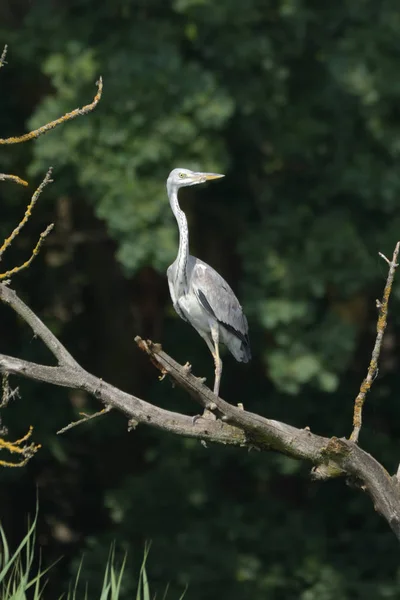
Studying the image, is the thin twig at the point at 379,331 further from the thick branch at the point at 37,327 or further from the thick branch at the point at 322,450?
the thick branch at the point at 37,327

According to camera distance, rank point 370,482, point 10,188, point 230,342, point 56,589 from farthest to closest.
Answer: point 56,589
point 10,188
point 230,342
point 370,482

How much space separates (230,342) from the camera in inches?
262

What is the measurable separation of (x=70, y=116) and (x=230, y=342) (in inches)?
111

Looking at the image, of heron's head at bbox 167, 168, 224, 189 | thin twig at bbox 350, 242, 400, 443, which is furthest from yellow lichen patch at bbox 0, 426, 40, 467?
heron's head at bbox 167, 168, 224, 189

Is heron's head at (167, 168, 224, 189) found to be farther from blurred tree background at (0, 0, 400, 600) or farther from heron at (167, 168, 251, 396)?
blurred tree background at (0, 0, 400, 600)

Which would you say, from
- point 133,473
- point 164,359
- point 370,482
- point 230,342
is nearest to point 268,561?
point 133,473

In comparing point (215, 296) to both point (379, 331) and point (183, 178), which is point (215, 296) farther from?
point (379, 331)

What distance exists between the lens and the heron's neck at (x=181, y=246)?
608 cm

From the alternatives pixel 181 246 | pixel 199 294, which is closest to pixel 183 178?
pixel 181 246

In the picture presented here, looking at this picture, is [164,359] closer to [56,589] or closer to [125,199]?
[125,199]

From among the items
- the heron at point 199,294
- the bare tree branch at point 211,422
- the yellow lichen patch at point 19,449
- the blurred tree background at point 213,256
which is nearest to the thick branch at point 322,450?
the bare tree branch at point 211,422

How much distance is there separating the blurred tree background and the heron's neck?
6.17 ft

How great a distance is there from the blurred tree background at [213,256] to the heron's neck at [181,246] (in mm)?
1881

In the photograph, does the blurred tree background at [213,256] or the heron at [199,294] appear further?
the blurred tree background at [213,256]
